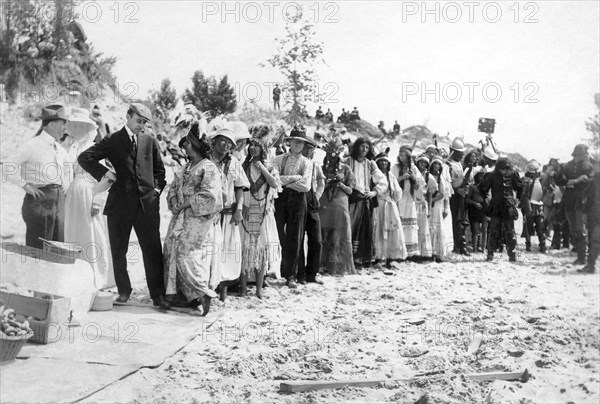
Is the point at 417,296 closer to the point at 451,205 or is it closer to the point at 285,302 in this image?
the point at 285,302

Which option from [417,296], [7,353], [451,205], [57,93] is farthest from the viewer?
[451,205]

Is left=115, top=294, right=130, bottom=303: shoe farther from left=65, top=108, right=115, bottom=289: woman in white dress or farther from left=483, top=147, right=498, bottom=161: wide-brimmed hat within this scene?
left=483, top=147, right=498, bottom=161: wide-brimmed hat

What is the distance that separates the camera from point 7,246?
14.5ft

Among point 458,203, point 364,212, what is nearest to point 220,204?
point 364,212

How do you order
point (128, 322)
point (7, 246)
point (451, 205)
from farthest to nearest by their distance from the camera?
point (451, 205) < point (128, 322) < point (7, 246)

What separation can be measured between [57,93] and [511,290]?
591 centimetres

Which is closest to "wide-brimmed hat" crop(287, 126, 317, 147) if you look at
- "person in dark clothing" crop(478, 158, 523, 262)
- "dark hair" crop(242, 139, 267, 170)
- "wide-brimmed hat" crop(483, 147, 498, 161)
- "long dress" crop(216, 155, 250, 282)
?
"dark hair" crop(242, 139, 267, 170)

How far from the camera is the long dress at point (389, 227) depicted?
8.28m

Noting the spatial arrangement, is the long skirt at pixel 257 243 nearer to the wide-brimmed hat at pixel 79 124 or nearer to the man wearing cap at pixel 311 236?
the man wearing cap at pixel 311 236

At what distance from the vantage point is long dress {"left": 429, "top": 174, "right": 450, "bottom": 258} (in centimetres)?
909

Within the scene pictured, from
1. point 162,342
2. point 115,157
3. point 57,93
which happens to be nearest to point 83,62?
point 57,93

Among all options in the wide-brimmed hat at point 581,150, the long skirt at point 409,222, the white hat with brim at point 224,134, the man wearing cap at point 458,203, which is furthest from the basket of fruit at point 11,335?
the man wearing cap at point 458,203

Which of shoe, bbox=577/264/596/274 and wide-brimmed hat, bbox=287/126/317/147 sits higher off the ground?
wide-brimmed hat, bbox=287/126/317/147

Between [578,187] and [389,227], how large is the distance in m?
2.46
